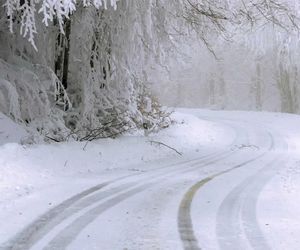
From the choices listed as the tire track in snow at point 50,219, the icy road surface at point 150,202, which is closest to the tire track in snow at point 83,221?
the icy road surface at point 150,202

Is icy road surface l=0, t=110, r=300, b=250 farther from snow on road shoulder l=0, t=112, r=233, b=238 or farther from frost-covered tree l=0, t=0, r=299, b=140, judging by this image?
frost-covered tree l=0, t=0, r=299, b=140

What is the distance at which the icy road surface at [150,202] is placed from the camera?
6.04m

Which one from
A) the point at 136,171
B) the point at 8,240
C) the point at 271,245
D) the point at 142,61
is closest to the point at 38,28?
the point at 142,61

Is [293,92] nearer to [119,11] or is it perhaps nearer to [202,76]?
[202,76]

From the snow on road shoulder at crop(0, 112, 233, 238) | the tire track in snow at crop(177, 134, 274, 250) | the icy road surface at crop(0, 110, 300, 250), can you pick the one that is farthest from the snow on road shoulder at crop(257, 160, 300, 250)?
the snow on road shoulder at crop(0, 112, 233, 238)

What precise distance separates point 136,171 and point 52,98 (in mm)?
3643

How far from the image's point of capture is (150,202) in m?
8.36

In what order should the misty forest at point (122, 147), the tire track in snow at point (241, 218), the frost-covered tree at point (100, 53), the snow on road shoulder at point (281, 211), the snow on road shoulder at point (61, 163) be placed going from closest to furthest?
1. the tire track in snow at point (241, 218)
2. the snow on road shoulder at point (281, 211)
3. the misty forest at point (122, 147)
4. the snow on road shoulder at point (61, 163)
5. the frost-covered tree at point (100, 53)

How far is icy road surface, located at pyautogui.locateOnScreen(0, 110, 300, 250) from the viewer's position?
19.8 feet

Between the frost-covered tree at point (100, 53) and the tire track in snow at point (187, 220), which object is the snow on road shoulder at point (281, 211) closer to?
the tire track in snow at point (187, 220)

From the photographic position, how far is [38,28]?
43.1ft

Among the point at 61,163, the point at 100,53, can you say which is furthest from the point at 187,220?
the point at 100,53

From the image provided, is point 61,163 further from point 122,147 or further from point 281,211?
point 281,211

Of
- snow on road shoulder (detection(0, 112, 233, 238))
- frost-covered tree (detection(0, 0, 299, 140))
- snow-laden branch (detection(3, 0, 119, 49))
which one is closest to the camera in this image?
snow-laden branch (detection(3, 0, 119, 49))
